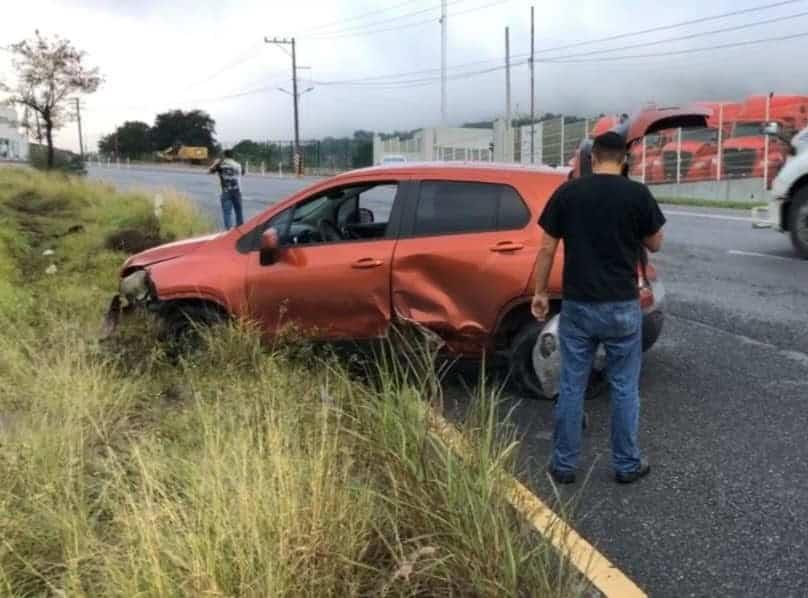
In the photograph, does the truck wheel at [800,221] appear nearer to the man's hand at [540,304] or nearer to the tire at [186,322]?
the man's hand at [540,304]

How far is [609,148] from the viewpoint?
412 cm

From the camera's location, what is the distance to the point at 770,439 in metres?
4.83

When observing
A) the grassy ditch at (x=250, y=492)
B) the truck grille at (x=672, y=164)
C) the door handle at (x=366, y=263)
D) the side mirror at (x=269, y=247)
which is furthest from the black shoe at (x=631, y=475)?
the truck grille at (x=672, y=164)

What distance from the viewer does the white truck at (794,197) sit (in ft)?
37.9

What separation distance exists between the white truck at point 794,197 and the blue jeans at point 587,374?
8.50m

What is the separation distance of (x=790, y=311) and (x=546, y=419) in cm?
424

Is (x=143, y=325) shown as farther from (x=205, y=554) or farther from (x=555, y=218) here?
(x=205, y=554)

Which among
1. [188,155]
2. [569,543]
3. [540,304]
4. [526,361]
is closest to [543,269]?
[540,304]

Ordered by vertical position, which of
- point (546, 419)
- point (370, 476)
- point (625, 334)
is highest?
point (625, 334)

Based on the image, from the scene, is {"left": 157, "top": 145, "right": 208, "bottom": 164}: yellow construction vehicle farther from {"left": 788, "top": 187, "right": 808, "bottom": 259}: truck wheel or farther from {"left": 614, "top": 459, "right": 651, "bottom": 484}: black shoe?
{"left": 614, "top": 459, "right": 651, "bottom": 484}: black shoe

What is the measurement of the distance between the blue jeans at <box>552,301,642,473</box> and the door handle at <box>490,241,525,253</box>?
1242mm

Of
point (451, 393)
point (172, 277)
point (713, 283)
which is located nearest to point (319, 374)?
point (451, 393)

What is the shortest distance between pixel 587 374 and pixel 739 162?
89.4 feet

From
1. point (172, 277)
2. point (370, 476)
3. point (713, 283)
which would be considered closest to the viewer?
point (370, 476)
